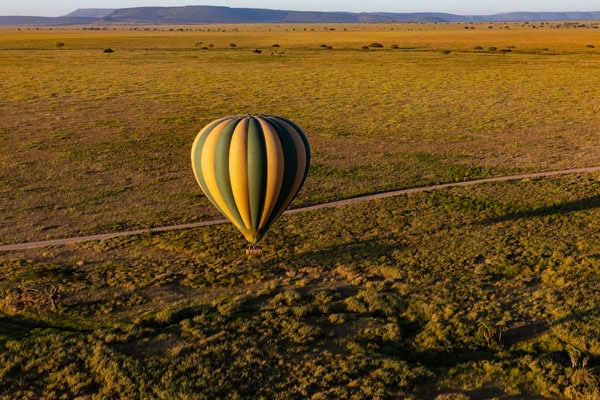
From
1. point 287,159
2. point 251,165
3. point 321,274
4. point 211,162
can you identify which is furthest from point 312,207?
point 211,162

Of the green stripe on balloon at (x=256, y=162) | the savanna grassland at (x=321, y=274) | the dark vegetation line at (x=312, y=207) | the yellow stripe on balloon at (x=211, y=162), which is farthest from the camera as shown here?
the dark vegetation line at (x=312, y=207)

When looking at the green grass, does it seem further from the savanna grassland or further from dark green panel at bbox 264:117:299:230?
dark green panel at bbox 264:117:299:230

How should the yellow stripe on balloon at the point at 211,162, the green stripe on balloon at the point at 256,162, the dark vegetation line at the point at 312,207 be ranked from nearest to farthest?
the green stripe on balloon at the point at 256,162, the yellow stripe on balloon at the point at 211,162, the dark vegetation line at the point at 312,207

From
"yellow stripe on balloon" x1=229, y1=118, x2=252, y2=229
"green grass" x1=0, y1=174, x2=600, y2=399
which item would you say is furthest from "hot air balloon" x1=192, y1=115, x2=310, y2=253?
"green grass" x1=0, y1=174, x2=600, y2=399

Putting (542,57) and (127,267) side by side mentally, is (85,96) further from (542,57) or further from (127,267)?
(542,57)

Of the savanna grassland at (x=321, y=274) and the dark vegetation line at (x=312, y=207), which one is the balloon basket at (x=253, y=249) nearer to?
the savanna grassland at (x=321, y=274)

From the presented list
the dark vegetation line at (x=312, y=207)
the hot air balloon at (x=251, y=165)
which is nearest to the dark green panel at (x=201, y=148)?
the hot air balloon at (x=251, y=165)

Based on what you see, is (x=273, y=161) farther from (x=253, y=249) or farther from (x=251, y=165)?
(x=253, y=249)
